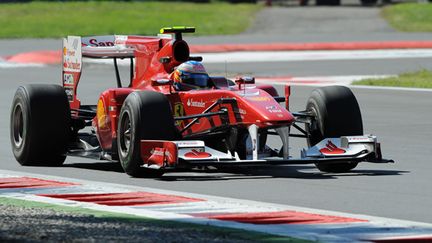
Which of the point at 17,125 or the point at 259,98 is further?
the point at 17,125

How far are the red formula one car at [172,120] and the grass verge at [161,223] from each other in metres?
1.92

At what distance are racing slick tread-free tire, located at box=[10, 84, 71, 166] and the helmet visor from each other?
1389 mm

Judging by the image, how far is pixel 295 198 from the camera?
11.4m

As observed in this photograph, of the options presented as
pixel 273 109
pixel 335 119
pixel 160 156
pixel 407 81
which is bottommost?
pixel 407 81

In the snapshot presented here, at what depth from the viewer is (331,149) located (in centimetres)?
1316

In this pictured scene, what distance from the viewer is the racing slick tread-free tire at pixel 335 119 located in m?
13.4

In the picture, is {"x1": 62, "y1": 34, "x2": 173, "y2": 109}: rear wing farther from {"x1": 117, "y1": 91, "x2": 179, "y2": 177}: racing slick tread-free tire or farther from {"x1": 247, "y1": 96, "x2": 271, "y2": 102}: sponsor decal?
{"x1": 247, "y1": 96, "x2": 271, "y2": 102}: sponsor decal

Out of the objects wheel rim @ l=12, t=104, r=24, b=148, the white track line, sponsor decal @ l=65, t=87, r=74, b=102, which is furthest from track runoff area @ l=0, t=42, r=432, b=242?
the white track line

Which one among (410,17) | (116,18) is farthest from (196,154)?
(410,17)

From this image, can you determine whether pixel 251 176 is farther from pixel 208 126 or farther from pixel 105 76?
pixel 105 76

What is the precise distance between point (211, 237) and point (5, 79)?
19930 millimetres

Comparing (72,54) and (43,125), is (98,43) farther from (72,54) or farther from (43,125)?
(43,125)

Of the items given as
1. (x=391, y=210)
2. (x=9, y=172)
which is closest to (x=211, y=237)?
(x=391, y=210)

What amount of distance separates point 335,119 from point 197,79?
1.50 metres
